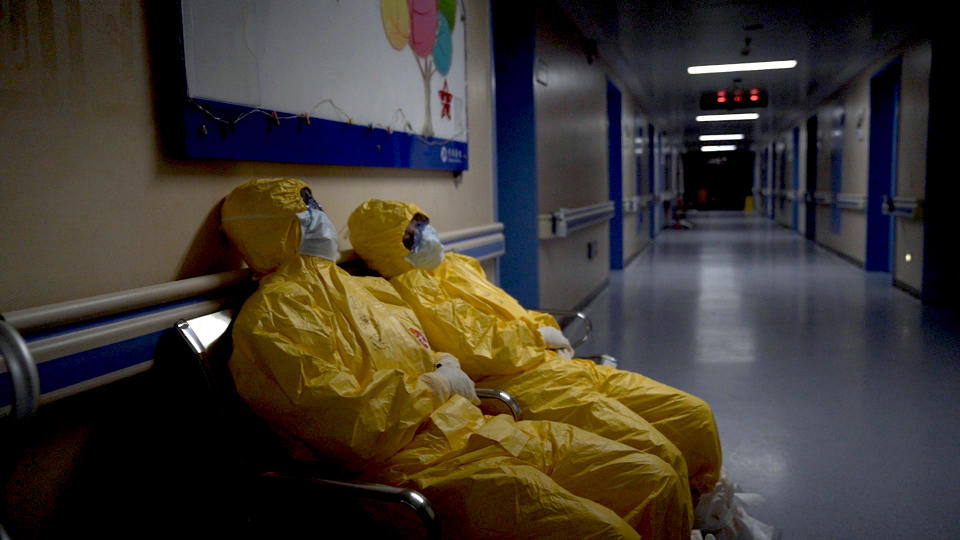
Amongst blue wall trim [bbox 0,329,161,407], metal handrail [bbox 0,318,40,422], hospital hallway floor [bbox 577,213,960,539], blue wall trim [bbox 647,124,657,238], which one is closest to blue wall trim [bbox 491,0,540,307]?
hospital hallway floor [bbox 577,213,960,539]

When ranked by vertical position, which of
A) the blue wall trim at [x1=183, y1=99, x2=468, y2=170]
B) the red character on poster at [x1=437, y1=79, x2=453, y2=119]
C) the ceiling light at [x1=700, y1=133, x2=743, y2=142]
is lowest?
the blue wall trim at [x1=183, y1=99, x2=468, y2=170]

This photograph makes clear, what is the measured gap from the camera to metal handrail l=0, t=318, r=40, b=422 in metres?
0.79

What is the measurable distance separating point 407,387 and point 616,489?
0.53m

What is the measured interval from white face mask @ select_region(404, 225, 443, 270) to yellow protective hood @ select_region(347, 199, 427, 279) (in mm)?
32

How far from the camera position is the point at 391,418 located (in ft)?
4.87

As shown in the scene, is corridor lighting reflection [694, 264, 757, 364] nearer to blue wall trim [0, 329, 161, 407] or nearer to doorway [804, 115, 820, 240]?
blue wall trim [0, 329, 161, 407]

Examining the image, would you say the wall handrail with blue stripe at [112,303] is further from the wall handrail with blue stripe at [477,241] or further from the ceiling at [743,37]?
the ceiling at [743,37]

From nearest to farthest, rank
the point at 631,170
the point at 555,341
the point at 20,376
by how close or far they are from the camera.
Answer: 1. the point at 20,376
2. the point at 555,341
3. the point at 631,170

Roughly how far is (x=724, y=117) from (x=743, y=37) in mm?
8132

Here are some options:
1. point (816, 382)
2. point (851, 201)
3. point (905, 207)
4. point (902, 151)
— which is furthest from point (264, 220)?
point (851, 201)

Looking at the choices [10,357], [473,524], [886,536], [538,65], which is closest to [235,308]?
[473,524]

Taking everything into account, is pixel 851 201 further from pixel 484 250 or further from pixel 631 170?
pixel 484 250

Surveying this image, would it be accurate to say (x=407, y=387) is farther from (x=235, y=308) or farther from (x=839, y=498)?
(x=839, y=498)

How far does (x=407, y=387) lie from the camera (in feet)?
5.10
